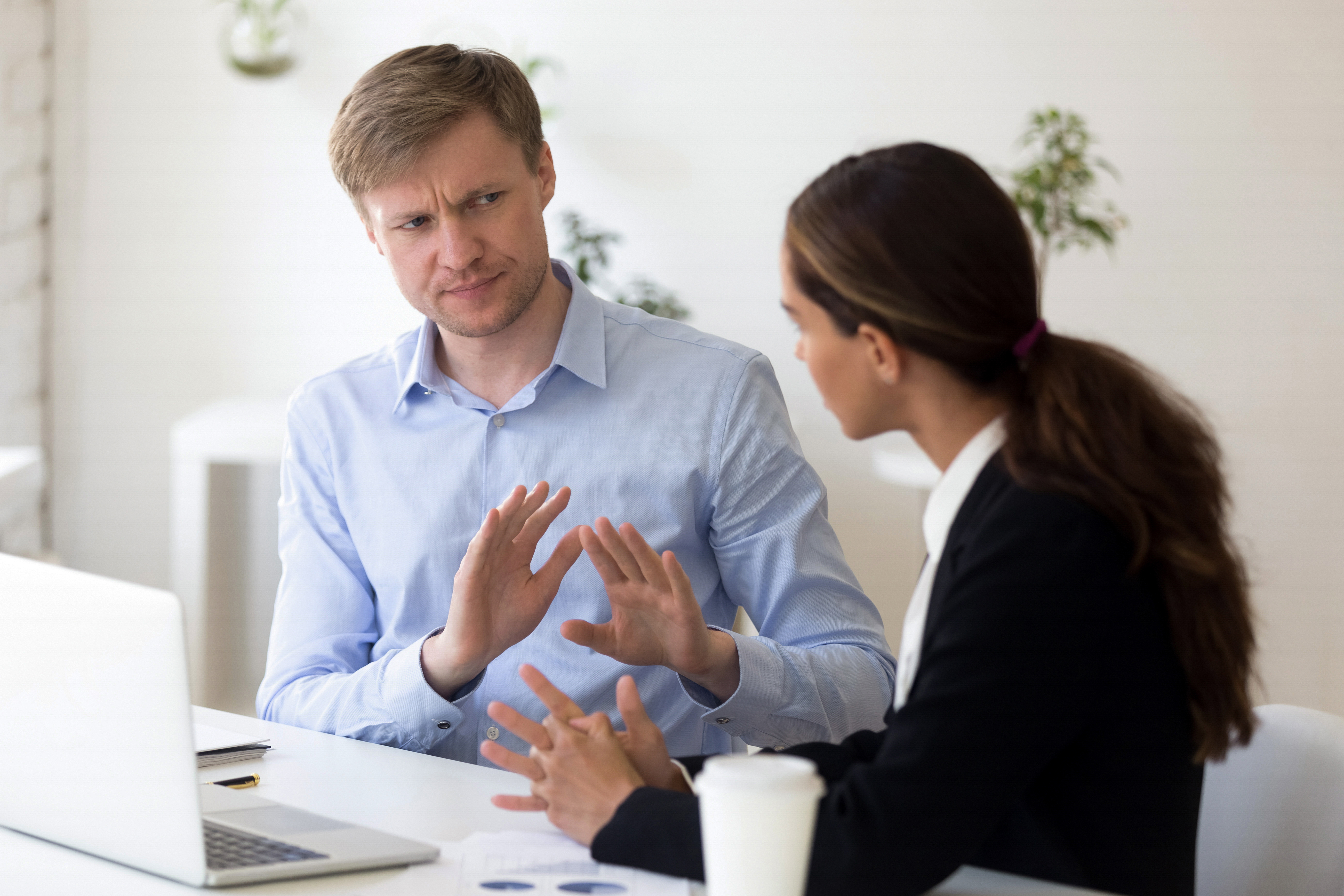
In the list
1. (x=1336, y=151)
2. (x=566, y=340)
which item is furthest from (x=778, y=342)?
(x=566, y=340)

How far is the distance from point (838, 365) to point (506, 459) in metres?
0.64

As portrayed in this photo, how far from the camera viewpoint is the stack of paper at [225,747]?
3.84 feet

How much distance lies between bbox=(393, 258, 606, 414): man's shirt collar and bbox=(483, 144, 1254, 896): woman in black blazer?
0.56 metres

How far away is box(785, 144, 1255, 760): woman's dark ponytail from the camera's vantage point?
0.88 metres

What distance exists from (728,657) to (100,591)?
636 mm

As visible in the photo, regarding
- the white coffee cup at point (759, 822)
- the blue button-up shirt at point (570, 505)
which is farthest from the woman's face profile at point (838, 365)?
the blue button-up shirt at point (570, 505)

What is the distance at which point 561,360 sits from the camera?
153cm

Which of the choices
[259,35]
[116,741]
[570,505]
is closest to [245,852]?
[116,741]

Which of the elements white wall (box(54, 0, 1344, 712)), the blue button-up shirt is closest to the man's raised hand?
the blue button-up shirt

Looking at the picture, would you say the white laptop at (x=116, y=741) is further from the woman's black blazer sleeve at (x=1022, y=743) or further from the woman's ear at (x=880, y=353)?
the woman's ear at (x=880, y=353)

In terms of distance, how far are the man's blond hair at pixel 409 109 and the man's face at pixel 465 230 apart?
1 cm

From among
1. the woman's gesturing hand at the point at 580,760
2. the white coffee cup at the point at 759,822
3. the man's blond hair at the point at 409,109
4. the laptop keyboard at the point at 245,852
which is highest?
the man's blond hair at the point at 409,109

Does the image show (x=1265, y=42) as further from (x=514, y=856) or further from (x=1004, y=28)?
(x=514, y=856)

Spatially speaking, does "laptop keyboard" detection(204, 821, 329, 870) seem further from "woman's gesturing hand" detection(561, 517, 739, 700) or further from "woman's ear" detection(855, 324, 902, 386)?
"woman's ear" detection(855, 324, 902, 386)
